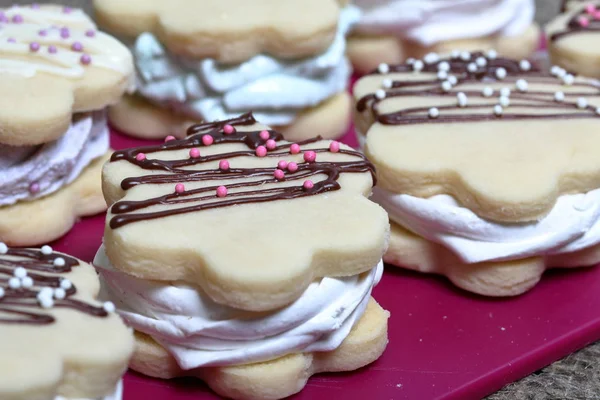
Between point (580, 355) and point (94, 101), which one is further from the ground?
point (94, 101)

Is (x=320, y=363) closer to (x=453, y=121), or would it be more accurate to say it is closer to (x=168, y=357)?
(x=168, y=357)

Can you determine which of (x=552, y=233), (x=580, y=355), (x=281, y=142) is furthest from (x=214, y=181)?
(x=580, y=355)

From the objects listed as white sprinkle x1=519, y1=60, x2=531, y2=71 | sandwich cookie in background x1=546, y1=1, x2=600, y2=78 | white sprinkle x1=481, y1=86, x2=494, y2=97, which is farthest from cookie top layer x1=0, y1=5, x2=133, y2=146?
sandwich cookie in background x1=546, y1=1, x2=600, y2=78

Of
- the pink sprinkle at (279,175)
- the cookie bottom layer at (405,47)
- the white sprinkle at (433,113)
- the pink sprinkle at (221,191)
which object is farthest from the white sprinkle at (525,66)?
the pink sprinkle at (221,191)

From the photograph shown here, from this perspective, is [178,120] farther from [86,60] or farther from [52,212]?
[52,212]

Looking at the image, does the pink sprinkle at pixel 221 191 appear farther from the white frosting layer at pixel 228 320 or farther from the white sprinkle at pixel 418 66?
the white sprinkle at pixel 418 66
